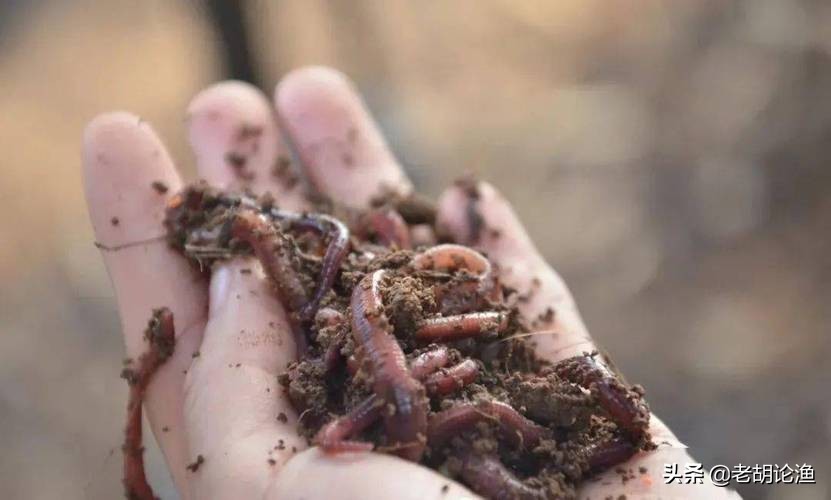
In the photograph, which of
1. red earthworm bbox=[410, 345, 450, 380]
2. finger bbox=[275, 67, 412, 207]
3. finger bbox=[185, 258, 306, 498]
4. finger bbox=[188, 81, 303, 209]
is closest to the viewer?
finger bbox=[185, 258, 306, 498]

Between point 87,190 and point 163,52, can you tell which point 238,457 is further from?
point 163,52

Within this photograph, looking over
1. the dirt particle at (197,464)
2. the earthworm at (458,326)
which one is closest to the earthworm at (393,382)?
the earthworm at (458,326)

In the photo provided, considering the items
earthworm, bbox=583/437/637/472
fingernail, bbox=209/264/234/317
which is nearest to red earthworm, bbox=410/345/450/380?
earthworm, bbox=583/437/637/472

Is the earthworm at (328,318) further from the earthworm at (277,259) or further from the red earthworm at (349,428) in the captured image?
the red earthworm at (349,428)

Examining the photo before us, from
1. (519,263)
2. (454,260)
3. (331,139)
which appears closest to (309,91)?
(331,139)

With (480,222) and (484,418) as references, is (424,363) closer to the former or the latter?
(484,418)

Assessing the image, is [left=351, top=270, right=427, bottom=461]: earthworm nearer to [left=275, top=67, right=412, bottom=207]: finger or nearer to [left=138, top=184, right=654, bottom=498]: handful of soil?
[left=138, top=184, right=654, bottom=498]: handful of soil
